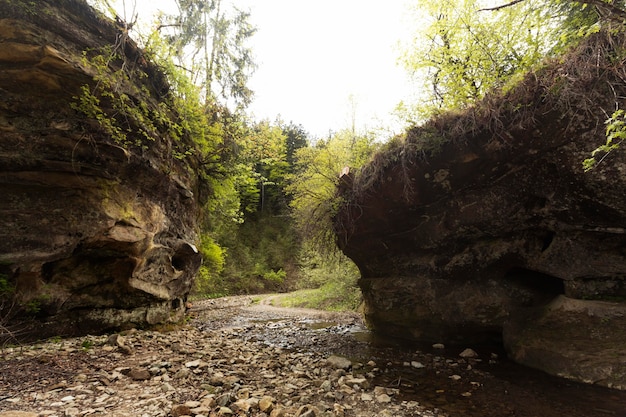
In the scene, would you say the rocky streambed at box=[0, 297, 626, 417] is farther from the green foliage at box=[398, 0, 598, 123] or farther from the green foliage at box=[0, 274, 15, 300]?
the green foliage at box=[398, 0, 598, 123]

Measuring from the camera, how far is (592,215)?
623cm

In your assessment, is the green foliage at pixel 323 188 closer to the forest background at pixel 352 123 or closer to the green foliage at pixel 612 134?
the forest background at pixel 352 123

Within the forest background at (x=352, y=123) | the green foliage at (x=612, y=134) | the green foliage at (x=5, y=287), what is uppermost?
the forest background at (x=352, y=123)

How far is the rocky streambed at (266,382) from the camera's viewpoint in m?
4.28

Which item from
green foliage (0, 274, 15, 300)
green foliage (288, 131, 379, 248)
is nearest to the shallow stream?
green foliage (288, 131, 379, 248)

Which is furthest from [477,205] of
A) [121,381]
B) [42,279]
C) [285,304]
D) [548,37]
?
[285,304]

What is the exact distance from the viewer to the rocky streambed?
4275mm

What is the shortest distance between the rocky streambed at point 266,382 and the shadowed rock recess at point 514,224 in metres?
0.93

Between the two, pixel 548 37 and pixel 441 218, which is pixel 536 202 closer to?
pixel 441 218

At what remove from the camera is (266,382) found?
18.5 ft

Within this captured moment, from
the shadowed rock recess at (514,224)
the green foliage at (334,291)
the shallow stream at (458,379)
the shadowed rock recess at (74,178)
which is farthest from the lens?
the green foliage at (334,291)

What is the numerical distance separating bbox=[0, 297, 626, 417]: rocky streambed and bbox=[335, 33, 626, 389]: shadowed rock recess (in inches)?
36.6

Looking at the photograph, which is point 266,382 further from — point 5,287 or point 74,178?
point 74,178

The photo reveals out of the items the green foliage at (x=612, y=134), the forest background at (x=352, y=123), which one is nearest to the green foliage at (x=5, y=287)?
the forest background at (x=352, y=123)
